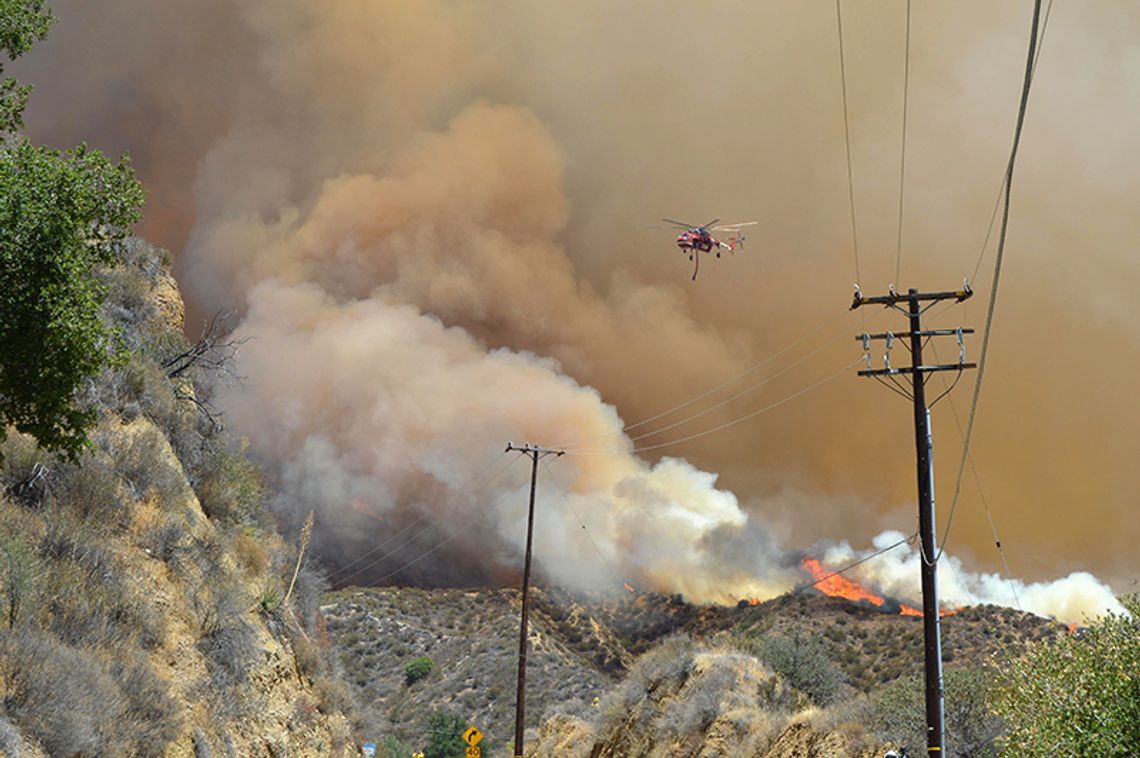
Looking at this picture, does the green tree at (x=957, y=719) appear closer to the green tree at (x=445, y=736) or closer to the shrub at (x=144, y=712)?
the shrub at (x=144, y=712)

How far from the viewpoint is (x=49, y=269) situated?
46.7 feet

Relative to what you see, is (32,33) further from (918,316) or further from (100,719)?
(918,316)

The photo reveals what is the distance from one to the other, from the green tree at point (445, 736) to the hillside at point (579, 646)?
114cm

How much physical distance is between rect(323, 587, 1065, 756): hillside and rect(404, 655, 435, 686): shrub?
45cm

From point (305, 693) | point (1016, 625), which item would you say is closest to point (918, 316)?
point (305, 693)

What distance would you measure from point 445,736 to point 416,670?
8.46 meters

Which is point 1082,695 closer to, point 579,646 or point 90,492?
point 90,492

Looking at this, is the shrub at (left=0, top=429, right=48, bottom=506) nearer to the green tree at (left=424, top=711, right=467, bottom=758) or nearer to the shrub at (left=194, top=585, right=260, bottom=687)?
the shrub at (left=194, top=585, right=260, bottom=687)

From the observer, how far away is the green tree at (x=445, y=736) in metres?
79.9

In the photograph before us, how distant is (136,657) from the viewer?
59.4ft

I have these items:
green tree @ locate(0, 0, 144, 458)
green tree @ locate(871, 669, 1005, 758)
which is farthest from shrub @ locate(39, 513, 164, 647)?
green tree @ locate(871, 669, 1005, 758)

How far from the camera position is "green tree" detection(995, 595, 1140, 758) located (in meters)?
19.0

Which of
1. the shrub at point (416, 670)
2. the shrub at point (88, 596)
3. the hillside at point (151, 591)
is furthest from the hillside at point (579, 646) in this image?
the shrub at point (88, 596)

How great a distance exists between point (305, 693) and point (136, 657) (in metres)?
8.16
